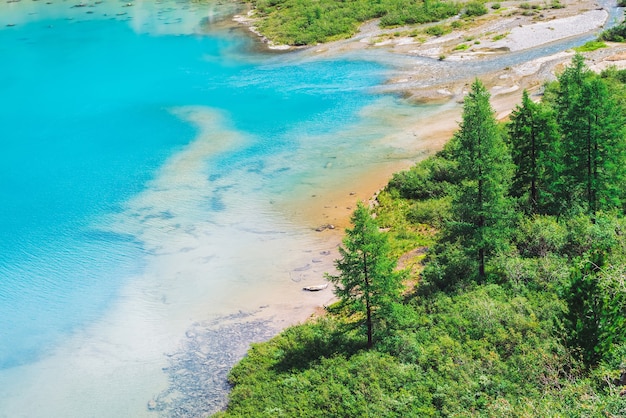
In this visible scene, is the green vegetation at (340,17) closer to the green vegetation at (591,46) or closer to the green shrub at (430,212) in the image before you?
the green vegetation at (591,46)

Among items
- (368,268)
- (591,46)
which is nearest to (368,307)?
(368,268)

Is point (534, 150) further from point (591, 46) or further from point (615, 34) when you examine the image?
point (615, 34)

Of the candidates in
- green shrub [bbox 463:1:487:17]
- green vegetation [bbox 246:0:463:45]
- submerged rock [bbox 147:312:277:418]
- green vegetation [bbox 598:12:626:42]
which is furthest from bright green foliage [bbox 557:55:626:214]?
green shrub [bbox 463:1:487:17]

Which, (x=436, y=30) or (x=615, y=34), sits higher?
(x=436, y=30)

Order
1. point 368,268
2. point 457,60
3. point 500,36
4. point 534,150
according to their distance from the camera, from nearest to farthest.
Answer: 1. point 368,268
2. point 534,150
3. point 457,60
4. point 500,36

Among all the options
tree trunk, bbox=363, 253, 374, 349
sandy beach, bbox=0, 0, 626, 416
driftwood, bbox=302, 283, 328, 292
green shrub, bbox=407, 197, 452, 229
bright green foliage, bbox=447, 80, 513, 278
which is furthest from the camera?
green shrub, bbox=407, 197, 452, 229

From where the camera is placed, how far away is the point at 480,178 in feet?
109

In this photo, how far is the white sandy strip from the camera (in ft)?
274

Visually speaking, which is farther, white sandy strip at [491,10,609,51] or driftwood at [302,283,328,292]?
white sandy strip at [491,10,609,51]

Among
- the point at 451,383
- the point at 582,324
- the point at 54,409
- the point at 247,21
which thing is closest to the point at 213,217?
the point at 54,409

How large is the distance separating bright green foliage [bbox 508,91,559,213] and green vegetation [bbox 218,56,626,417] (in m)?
0.09

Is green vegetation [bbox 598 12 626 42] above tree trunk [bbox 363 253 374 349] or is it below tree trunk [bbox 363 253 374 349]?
above

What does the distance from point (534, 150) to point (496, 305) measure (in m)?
12.1

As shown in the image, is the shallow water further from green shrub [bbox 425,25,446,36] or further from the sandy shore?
green shrub [bbox 425,25,446,36]
